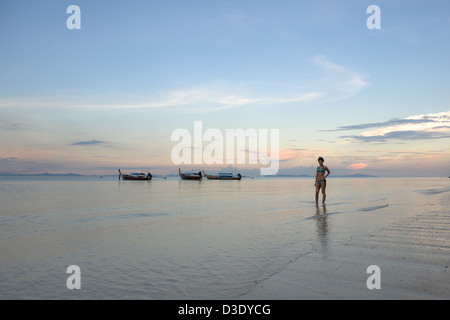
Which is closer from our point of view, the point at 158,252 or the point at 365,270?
the point at 365,270

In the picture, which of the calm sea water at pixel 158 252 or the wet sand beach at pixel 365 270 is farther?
the calm sea water at pixel 158 252

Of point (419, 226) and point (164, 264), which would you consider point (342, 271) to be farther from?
point (419, 226)

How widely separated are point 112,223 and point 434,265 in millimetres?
11283

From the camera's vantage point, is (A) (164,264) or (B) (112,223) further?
(B) (112,223)

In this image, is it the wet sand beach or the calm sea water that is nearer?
the wet sand beach

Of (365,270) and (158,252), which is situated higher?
(365,270)

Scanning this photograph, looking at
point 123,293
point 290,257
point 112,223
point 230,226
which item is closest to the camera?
point 123,293

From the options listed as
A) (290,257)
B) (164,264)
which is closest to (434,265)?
(290,257)

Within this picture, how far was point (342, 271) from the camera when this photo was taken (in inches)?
234

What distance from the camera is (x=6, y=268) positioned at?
6516mm

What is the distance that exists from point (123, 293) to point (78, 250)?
384 centimetres
